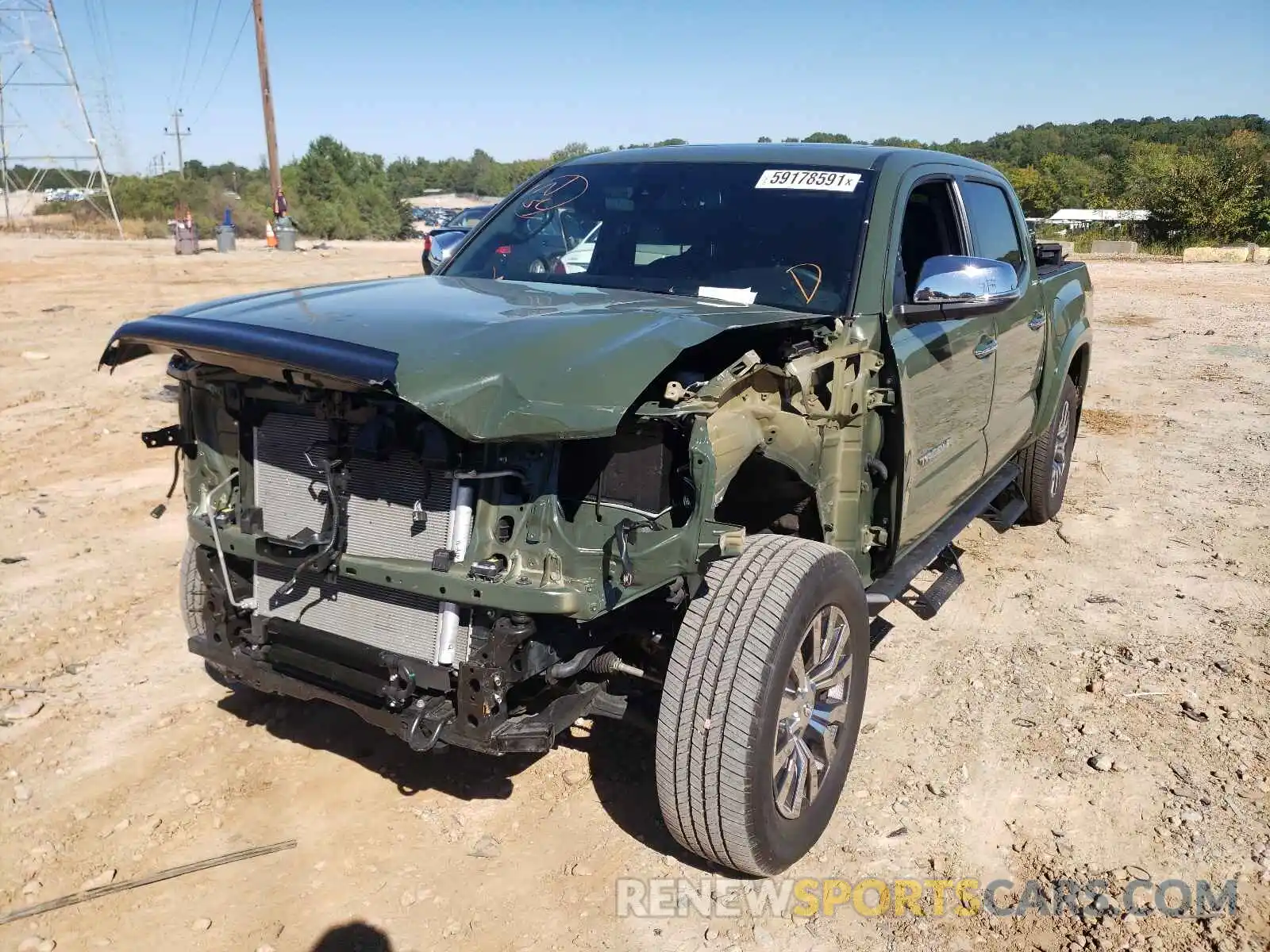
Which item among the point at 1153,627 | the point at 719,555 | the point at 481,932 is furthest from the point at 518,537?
the point at 1153,627

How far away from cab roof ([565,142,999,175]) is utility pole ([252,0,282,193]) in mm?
26190

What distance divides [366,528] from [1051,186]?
74.5m

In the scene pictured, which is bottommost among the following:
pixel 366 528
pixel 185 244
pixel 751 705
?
pixel 185 244

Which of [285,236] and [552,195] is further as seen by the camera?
[285,236]

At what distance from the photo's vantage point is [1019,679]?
13.6ft

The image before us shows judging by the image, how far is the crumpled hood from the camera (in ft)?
7.67

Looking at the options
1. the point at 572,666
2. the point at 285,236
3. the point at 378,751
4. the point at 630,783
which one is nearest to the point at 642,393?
the point at 572,666

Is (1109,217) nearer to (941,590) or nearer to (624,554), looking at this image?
(941,590)

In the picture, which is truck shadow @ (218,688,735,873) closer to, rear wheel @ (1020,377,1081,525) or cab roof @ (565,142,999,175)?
cab roof @ (565,142,999,175)

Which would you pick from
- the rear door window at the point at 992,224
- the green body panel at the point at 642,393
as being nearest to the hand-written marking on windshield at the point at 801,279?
the green body panel at the point at 642,393

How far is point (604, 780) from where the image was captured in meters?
3.45

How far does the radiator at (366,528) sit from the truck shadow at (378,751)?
784mm

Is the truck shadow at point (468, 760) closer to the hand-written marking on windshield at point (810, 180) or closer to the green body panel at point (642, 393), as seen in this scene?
the green body panel at point (642, 393)

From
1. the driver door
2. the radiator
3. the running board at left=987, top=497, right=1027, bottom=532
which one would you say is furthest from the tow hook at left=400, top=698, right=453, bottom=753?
the running board at left=987, top=497, right=1027, bottom=532
